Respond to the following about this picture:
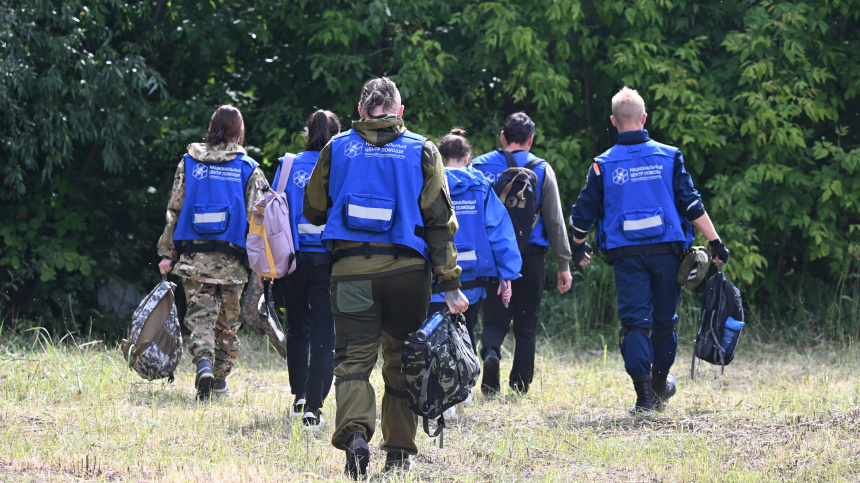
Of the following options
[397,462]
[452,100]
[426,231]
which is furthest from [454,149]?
[452,100]

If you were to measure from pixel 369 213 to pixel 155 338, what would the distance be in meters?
2.81

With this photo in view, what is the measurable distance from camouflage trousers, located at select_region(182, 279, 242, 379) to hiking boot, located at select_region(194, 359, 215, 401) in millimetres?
82

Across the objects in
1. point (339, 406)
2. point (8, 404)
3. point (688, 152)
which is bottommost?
point (8, 404)

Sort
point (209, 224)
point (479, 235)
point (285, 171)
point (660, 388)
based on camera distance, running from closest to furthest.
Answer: point (285, 171), point (479, 235), point (660, 388), point (209, 224)

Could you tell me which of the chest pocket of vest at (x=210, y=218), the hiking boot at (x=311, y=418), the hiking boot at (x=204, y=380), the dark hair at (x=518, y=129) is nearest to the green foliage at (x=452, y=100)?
the dark hair at (x=518, y=129)

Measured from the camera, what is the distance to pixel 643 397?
19.8ft

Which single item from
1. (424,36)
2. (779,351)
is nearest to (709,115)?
(779,351)

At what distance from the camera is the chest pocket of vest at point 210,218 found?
6.36 metres

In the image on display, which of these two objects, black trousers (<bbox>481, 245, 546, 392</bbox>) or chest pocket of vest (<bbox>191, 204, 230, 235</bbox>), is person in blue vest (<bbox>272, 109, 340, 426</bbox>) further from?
black trousers (<bbox>481, 245, 546, 392</bbox>)

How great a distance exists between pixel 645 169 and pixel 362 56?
478cm

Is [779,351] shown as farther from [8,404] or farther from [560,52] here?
[8,404]

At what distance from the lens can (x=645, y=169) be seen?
589cm

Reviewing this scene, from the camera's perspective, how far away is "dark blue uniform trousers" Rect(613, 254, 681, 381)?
19.2 ft

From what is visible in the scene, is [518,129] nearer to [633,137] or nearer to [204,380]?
[633,137]
